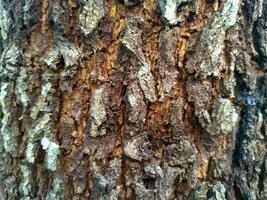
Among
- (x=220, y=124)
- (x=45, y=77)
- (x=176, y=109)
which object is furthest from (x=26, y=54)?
(x=220, y=124)

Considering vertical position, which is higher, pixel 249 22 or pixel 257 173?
pixel 249 22

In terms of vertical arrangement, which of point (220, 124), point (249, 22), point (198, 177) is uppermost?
point (249, 22)

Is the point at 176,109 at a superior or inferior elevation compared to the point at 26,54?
inferior

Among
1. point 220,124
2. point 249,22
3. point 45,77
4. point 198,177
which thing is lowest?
point 198,177

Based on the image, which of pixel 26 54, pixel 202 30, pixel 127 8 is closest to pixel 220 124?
pixel 202 30

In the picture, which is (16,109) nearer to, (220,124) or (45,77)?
(45,77)

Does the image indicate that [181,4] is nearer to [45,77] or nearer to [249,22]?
[249,22]
